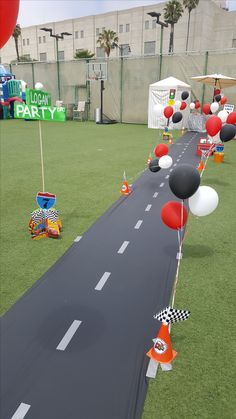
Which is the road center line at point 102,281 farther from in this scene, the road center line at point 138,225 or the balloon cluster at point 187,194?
the road center line at point 138,225

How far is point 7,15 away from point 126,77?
27983mm

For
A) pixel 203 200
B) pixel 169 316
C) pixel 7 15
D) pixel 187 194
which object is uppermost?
pixel 7 15

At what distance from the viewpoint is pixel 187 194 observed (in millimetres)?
4398

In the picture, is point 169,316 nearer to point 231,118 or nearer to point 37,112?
point 37,112

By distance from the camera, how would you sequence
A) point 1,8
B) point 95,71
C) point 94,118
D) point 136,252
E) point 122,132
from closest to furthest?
point 1,8
point 136,252
point 122,132
point 95,71
point 94,118

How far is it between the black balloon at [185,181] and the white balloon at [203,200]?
0.70 feet

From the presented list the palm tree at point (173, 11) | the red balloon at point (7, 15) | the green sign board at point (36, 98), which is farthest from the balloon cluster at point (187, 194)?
the palm tree at point (173, 11)

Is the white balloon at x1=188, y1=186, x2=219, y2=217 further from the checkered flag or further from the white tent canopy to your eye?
the white tent canopy

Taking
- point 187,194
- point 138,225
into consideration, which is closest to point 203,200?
point 187,194

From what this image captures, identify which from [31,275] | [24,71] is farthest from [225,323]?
[24,71]

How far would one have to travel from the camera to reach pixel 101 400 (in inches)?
123

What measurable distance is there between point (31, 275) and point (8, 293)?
1.79 ft

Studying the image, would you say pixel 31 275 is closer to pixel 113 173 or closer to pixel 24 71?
pixel 113 173

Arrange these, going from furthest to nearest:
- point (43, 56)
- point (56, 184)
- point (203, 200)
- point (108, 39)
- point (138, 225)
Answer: point (43, 56) < point (108, 39) < point (56, 184) < point (138, 225) < point (203, 200)
